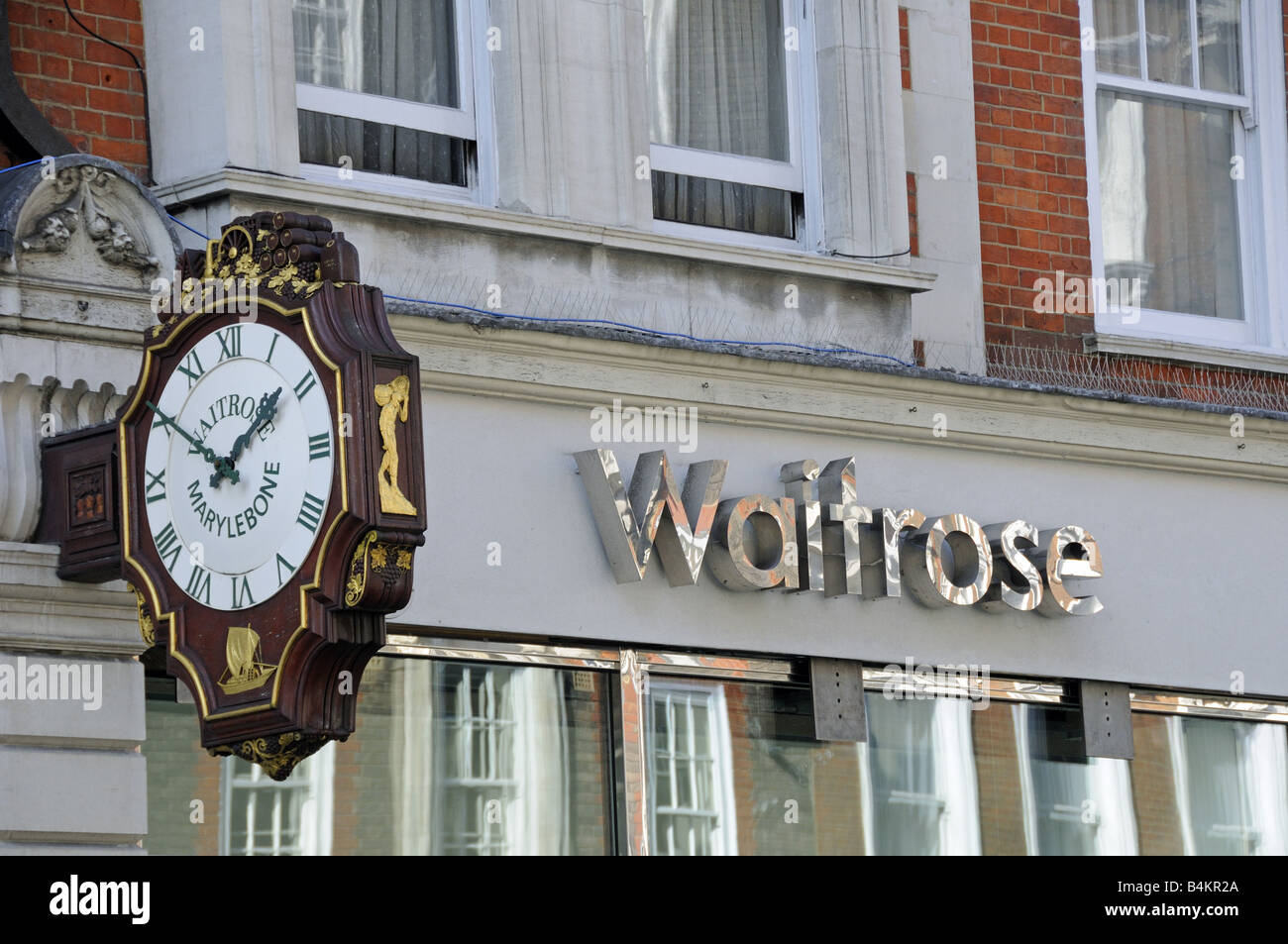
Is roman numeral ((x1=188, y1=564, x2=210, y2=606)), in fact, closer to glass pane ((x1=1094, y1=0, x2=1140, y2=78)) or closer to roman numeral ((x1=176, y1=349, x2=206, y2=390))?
roman numeral ((x1=176, y1=349, x2=206, y2=390))

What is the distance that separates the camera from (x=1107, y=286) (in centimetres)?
1198

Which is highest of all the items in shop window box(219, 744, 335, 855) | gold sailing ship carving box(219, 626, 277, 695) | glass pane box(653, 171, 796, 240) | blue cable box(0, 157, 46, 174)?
glass pane box(653, 171, 796, 240)

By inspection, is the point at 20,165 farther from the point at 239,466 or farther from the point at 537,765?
the point at 537,765

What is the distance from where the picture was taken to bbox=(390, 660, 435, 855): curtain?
9461mm

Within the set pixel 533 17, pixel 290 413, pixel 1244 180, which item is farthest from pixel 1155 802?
pixel 290 413

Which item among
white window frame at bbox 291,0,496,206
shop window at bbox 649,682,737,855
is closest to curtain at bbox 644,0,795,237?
white window frame at bbox 291,0,496,206

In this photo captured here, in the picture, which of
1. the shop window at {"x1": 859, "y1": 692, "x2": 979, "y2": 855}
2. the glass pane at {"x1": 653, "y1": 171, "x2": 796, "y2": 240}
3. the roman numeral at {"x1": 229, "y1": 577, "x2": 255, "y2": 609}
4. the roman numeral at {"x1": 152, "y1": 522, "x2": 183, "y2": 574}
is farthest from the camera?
the glass pane at {"x1": 653, "y1": 171, "x2": 796, "y2": 240}

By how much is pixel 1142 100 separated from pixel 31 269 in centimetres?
586

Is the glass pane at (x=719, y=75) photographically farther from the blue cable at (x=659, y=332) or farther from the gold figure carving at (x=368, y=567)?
the gold figure carving at (x=368, y=567)

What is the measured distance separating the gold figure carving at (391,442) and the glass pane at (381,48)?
2.78 metres

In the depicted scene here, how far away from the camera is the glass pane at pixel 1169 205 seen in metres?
12.2

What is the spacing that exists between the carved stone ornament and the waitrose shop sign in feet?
6.40

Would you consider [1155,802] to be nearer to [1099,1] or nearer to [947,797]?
[947,797]

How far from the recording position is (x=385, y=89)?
10156mm
